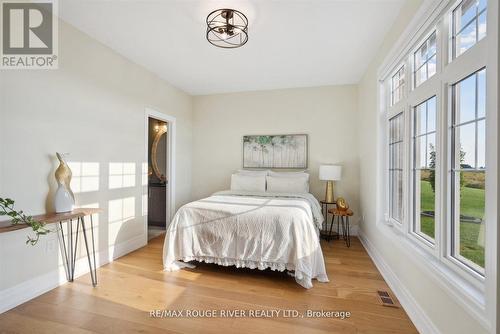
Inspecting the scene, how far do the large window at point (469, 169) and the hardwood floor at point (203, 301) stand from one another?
806 millimetres

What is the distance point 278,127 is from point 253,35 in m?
2.11

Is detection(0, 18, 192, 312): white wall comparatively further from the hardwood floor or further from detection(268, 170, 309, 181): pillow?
detection(268, 170, 309, 181): pillow

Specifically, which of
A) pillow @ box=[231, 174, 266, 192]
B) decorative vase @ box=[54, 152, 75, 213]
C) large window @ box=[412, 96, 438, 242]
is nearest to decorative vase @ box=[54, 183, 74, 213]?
decorative vase @ box=[54, 152, 75, 213]

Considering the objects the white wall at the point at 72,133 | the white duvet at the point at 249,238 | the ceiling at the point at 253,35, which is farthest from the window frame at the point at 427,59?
the white wall at the point at 72,133

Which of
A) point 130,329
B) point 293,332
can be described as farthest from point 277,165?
point 130,329

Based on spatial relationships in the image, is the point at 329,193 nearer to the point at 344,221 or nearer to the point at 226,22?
the point at 344,221

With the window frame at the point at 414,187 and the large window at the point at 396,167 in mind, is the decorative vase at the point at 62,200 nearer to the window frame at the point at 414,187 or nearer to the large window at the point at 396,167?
the window frame at the point at 414,187

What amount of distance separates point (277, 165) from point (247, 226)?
2.17m

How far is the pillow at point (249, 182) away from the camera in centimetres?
414

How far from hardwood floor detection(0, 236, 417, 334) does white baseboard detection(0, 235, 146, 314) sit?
0.21 feet

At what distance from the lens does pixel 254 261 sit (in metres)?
2.52

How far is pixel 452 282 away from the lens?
1.34m

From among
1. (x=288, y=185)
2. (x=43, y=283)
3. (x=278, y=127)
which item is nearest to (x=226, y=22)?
(x=278, y=127)

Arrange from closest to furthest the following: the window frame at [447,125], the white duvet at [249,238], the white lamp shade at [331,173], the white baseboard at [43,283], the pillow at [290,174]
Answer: the window frame at [447,125] < the white baseboard at [43,283] < the white duvet at [249,238] < the white lamp shade at [331,173] < the pillow at [290,174]
